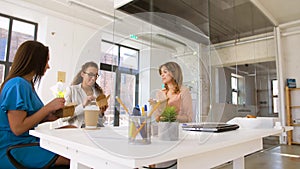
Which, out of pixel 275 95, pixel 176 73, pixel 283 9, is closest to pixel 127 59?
pixel 176 73

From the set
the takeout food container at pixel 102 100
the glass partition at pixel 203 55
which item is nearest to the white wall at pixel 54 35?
the glass partition at pixel 203 55

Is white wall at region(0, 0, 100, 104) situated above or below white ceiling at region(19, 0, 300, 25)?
below

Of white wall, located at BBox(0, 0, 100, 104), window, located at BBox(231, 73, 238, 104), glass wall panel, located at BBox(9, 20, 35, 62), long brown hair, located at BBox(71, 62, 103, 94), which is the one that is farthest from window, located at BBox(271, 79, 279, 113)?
glass wall panel, located at BBox(9, 20, 35, 62)

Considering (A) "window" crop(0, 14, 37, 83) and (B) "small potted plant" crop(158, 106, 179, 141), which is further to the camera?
(A) "window" crop(0, 14, 37, 83)

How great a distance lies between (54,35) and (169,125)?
4.20 meters

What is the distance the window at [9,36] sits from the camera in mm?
3916

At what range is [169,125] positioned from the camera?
2.49 feet

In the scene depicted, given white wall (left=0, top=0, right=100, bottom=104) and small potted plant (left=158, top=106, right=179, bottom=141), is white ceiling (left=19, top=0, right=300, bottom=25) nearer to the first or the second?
white wall (left=0, top=0, right=100, bottom=104)

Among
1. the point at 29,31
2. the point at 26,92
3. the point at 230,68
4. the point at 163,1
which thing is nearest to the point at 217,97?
the point at 230,68

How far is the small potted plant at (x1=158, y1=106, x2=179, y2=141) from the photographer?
748 mm

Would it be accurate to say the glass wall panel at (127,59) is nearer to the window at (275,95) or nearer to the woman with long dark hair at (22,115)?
the woman with long dark hair at (22,115)

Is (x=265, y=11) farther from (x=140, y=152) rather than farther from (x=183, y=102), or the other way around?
(x=140, y=152)

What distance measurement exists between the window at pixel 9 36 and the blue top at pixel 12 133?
3.49 m

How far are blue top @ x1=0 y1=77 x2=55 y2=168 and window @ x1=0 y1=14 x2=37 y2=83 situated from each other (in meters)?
3.49
